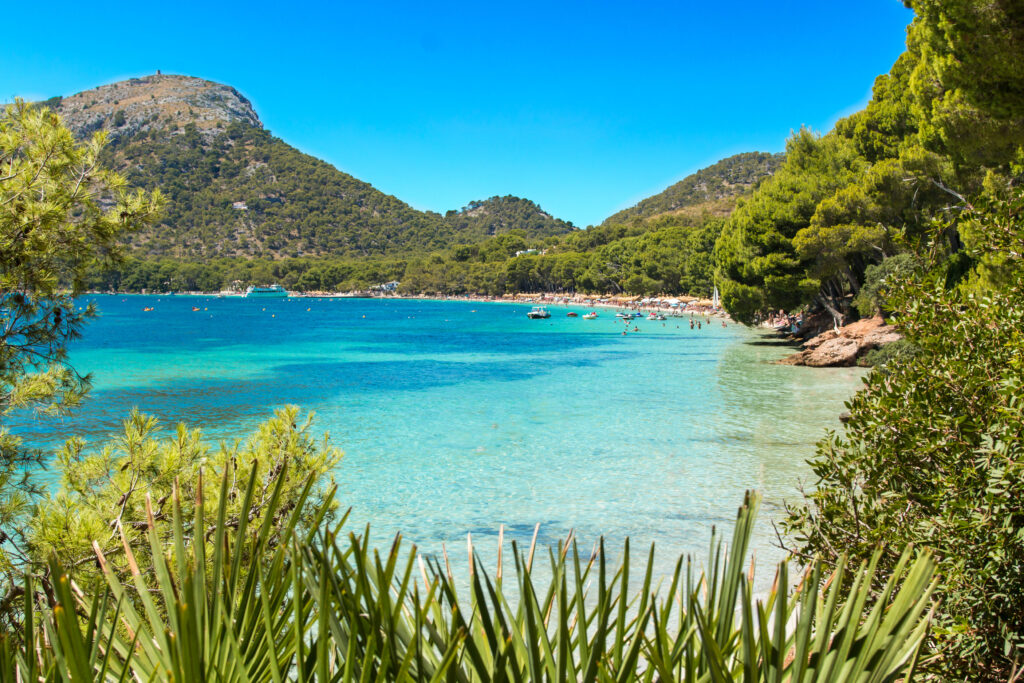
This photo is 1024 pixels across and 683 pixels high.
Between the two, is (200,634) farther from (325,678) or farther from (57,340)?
(57,340)

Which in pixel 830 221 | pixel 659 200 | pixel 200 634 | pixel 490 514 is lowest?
pixel 490 514

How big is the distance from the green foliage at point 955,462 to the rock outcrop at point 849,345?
20544mm

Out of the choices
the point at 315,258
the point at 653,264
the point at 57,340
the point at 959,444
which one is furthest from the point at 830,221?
the point at 315,258

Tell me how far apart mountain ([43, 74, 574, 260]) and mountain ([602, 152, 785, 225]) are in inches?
1904

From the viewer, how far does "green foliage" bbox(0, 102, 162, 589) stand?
3422 mm

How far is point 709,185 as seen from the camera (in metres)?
167

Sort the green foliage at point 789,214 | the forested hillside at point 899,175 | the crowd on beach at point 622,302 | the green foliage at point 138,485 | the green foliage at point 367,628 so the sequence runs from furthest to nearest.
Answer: the crowd on beach at point 622,302
the green foliage at point 789,214
the forested hillside at point 899,175
the green foliage at point 138,485
the green foliage at point 367,628

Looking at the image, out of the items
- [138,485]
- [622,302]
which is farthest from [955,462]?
[622,302]

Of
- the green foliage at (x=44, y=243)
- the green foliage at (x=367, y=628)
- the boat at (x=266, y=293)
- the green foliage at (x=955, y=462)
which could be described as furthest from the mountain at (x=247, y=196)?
the green foliage at (x=367, y=628)

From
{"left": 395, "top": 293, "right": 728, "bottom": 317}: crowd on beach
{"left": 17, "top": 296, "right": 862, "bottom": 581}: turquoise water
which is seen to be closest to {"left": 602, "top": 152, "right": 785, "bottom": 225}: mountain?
{"left": 395, "top": 293, "right": 728, "bottom": 317}: crowd on beach

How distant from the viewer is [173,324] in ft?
225

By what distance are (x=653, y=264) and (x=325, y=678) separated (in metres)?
85.9

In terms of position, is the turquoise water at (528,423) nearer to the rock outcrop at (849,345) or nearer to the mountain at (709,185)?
the rock outcrop at (849,345)

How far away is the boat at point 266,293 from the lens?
140 metres
